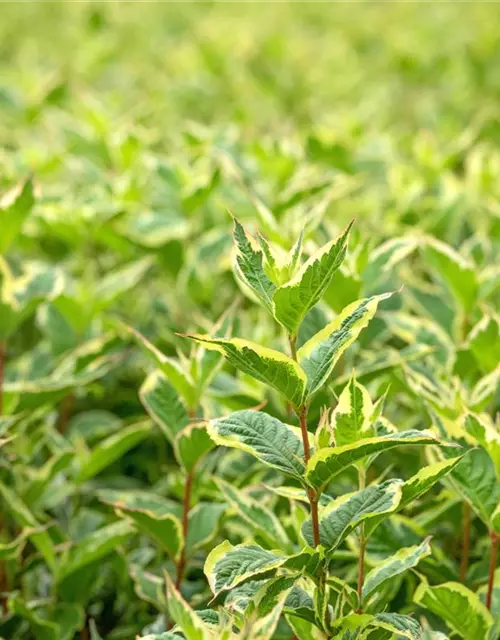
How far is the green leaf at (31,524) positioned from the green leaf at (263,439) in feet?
2.14

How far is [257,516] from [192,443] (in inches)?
7.5

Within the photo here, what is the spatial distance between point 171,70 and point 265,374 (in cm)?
422

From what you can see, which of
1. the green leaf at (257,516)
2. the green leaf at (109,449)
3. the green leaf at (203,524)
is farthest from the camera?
the green leaf at (109,449)

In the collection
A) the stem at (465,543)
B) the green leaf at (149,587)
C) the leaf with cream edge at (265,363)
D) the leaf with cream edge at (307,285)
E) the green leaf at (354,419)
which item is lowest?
the stem at (465,543)

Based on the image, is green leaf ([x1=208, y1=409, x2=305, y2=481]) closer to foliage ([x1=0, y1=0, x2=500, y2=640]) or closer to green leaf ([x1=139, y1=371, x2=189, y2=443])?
foliage ([x1=0, y1=0, x2=500, y2=640])

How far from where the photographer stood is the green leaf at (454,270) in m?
2.15

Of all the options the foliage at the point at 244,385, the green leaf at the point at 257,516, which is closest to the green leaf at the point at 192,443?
the foliage at the point at 244,385

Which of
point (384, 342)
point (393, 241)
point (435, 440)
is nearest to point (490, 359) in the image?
point (393, 241)

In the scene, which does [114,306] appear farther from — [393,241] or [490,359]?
[490,359]

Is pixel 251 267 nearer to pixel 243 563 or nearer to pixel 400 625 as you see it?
pixel 243 563

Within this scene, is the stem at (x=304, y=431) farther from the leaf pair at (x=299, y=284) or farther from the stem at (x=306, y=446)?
the leaf pair at (x=299, y=284)

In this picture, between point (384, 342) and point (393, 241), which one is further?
point (384, 342)

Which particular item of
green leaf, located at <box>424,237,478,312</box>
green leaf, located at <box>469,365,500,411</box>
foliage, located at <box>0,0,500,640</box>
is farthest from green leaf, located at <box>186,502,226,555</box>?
green leaf, located at <box>424,237,478,312</box>

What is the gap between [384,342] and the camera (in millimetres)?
2471
